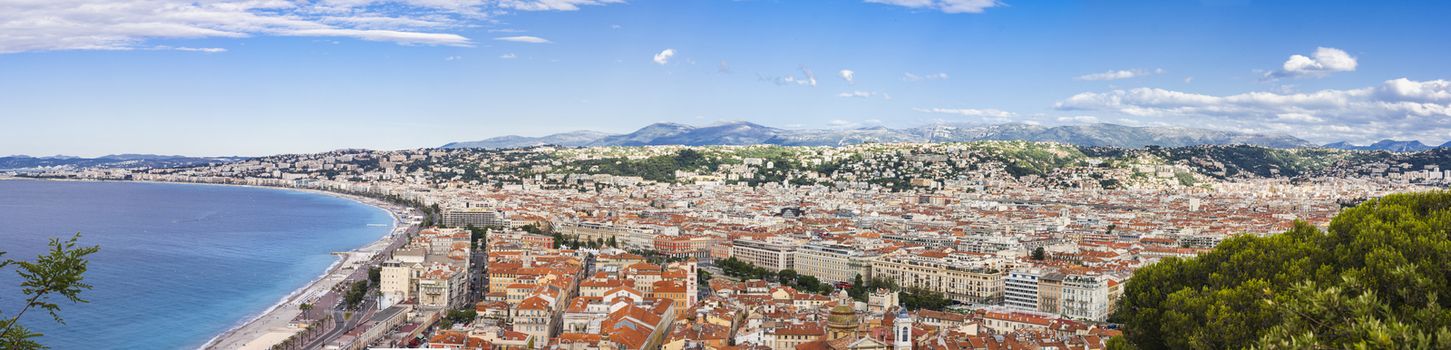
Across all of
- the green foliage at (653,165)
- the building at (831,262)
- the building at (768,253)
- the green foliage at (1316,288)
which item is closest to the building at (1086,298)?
the building at (831,262)

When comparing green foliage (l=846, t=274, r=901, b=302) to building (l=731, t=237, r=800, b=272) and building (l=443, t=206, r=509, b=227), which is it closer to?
building (l=731, t=237, r=800, b=272)

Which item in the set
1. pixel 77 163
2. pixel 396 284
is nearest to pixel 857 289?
pixel 396 284

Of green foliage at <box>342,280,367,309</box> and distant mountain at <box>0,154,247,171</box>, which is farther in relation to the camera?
distant mountain at <box>0,154,247,171</box>

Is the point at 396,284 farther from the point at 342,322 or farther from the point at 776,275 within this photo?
the point at 776,275

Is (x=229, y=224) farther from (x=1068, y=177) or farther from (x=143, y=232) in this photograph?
(x=1068, y=177)

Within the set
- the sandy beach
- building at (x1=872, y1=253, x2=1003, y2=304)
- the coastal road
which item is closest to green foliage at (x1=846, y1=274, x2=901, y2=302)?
building at (x1=872, y1=253, x2=1003, y2=304)
